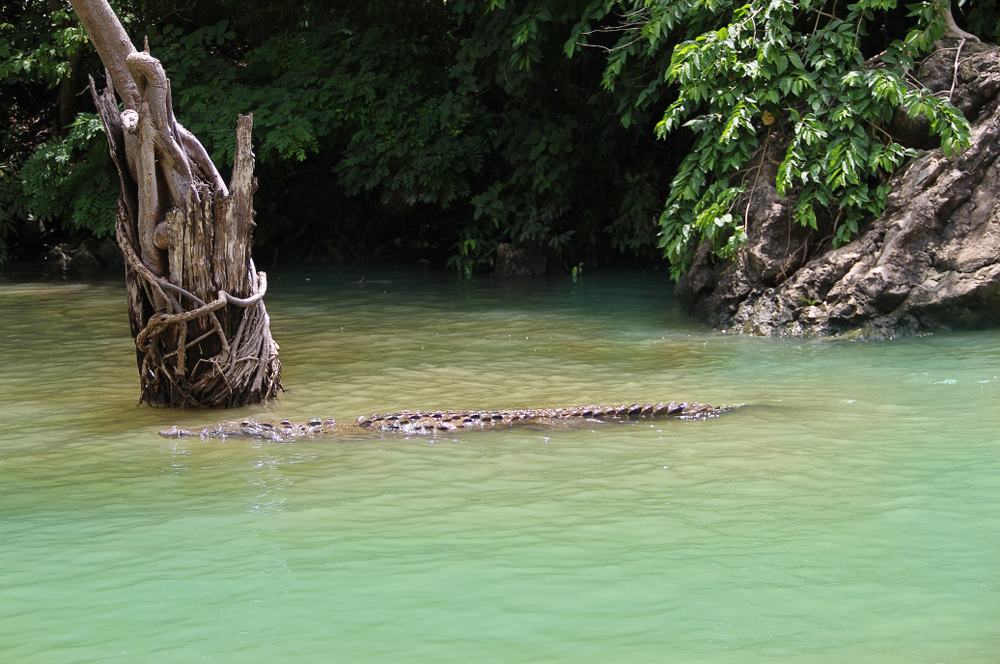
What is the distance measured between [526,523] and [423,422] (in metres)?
1.63

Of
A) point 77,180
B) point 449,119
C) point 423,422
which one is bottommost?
point 423,422

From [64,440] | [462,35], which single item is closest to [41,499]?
[64,440]

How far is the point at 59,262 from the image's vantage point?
1705 centimetres

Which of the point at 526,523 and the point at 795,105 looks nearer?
the point at 526,523

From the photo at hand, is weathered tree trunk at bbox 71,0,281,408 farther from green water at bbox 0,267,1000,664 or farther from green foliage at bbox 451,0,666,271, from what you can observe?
green foliage at bbox 451,0,666,271

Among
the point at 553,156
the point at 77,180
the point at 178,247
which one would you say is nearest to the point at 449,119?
the point at 553,156

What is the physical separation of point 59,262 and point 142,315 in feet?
39.7

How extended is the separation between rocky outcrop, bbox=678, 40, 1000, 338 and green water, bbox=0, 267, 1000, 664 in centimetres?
105

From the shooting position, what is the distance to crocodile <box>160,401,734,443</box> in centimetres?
538

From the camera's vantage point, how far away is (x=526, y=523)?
3.90 m

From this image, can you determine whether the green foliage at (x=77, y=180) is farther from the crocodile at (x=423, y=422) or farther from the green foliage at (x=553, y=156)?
the crocodile at (x=423, y=422)

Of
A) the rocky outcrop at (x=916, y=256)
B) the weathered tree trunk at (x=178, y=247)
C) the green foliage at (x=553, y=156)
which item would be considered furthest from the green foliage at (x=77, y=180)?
the rocky outcrop at (x=916, y=256)

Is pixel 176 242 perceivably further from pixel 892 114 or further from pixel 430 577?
pixel 892 114

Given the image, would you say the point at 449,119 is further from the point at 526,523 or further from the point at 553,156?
the point at 526,523
